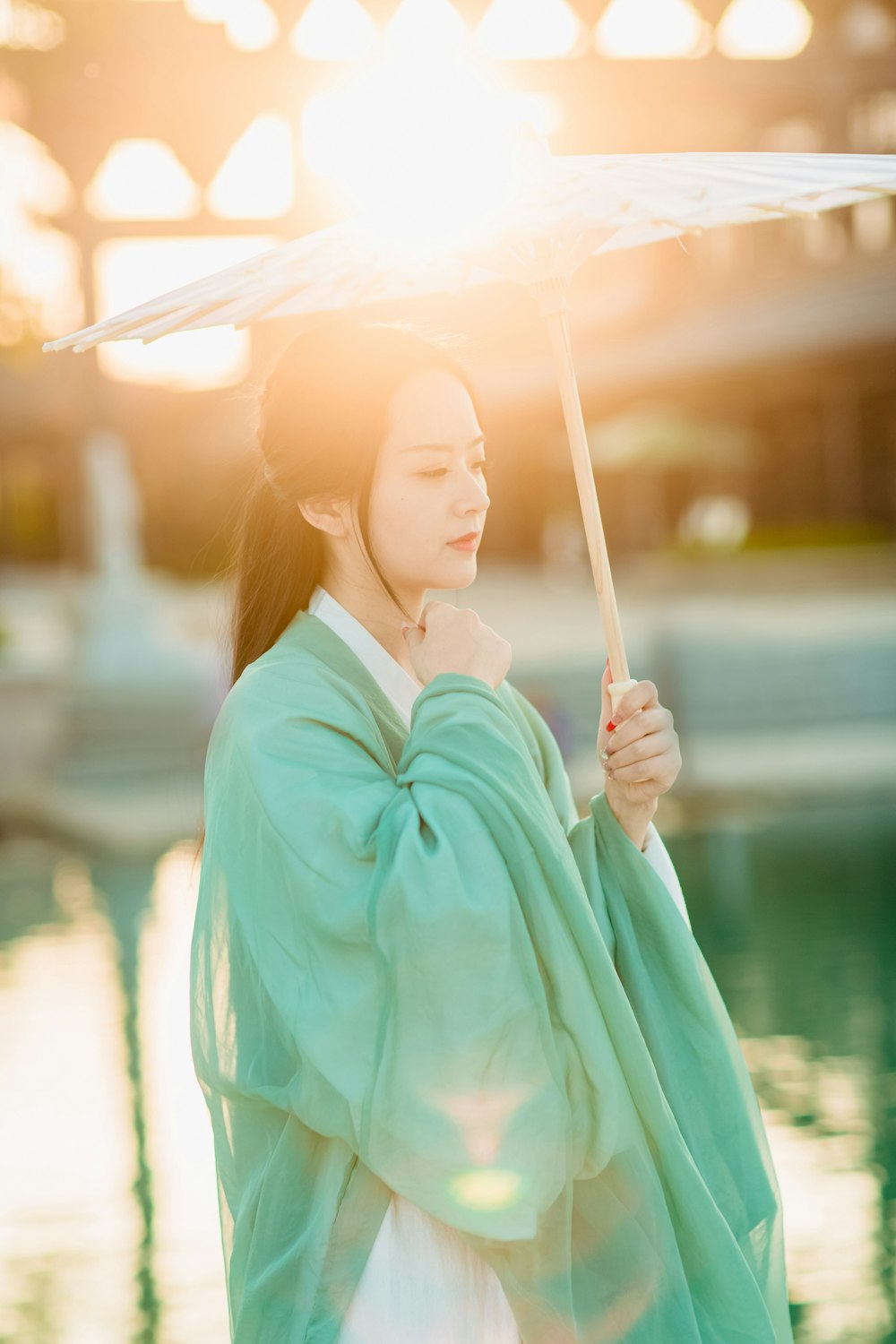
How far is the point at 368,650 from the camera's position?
1.87 m

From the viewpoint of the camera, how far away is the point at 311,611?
1.89 meters

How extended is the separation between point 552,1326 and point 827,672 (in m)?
12.1

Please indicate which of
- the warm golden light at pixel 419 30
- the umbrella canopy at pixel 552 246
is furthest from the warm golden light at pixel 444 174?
the warm golden light at pixel 419 30

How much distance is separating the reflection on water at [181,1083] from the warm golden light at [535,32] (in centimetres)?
639

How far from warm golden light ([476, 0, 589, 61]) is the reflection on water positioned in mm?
6393

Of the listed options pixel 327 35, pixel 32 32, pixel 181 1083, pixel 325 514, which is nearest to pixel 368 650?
pixel 325 514

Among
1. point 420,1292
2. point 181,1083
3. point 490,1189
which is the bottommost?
point 181,1083

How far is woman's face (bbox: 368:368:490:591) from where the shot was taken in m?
1.81

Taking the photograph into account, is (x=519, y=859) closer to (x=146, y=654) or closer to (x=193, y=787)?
(x=193, y=787)

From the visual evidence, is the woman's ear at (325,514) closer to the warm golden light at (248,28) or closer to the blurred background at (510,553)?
the blurred background at (510,553)

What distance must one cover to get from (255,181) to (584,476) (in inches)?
456

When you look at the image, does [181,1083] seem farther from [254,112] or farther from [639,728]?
A: [254,112]

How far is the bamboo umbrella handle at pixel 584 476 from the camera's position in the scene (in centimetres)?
192

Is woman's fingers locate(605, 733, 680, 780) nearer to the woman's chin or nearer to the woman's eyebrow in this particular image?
the woman's chin
